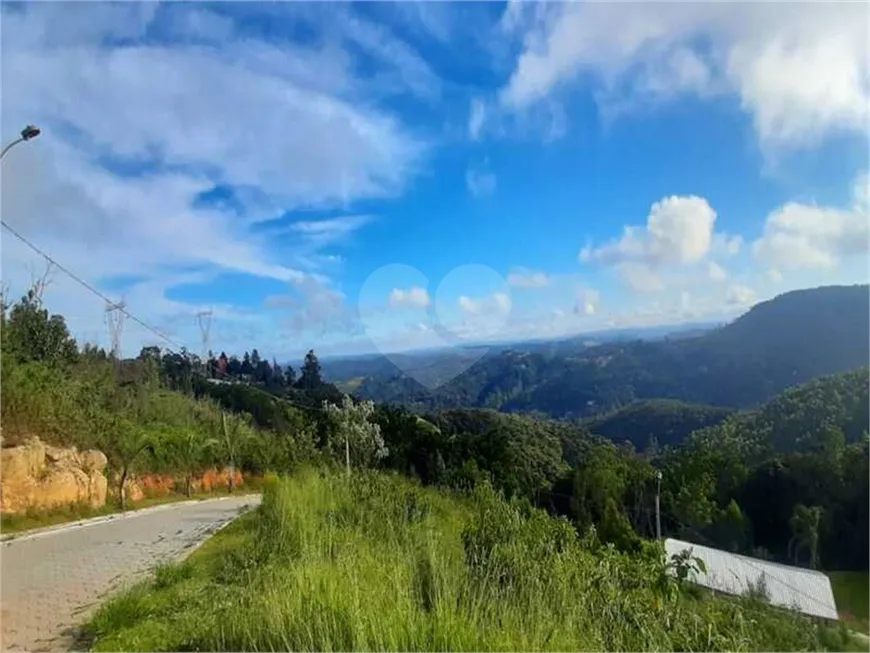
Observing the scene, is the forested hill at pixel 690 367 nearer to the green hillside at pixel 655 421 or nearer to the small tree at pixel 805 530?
the green hillside at pixel 655 421

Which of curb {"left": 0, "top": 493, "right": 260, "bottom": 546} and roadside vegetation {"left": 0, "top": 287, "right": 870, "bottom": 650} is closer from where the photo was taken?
roadside vegetation {"left": 0, "top": 287, "right": 870, "bottom": 650}

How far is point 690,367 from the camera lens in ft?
63.1

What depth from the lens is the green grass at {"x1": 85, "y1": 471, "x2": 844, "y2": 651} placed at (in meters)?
2.81

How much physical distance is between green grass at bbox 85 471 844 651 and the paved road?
56cm

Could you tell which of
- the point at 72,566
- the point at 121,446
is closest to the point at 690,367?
the point at 121,446

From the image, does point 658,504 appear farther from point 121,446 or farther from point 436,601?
point 436,601

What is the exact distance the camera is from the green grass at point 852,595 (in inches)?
189

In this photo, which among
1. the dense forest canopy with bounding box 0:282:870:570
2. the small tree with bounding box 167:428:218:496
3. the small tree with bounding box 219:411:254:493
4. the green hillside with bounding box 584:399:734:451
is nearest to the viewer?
the dense forest canopy with bounding box 0:282:870:570

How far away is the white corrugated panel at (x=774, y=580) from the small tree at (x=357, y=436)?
704 cm

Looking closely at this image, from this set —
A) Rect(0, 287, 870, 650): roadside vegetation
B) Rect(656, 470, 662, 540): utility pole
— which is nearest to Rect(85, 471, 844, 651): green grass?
Rect(0, 287, 870, 650): roadside vegetation

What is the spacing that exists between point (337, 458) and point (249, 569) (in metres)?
8.23

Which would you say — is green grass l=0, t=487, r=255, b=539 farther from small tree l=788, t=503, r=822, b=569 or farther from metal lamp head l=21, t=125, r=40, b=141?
small tree l=788, t=503, r=822, b=569

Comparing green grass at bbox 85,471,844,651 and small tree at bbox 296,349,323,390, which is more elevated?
small tree at bbox 296,349,323,390

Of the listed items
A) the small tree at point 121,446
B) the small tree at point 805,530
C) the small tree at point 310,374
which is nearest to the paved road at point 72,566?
the small tree at point 121,446
